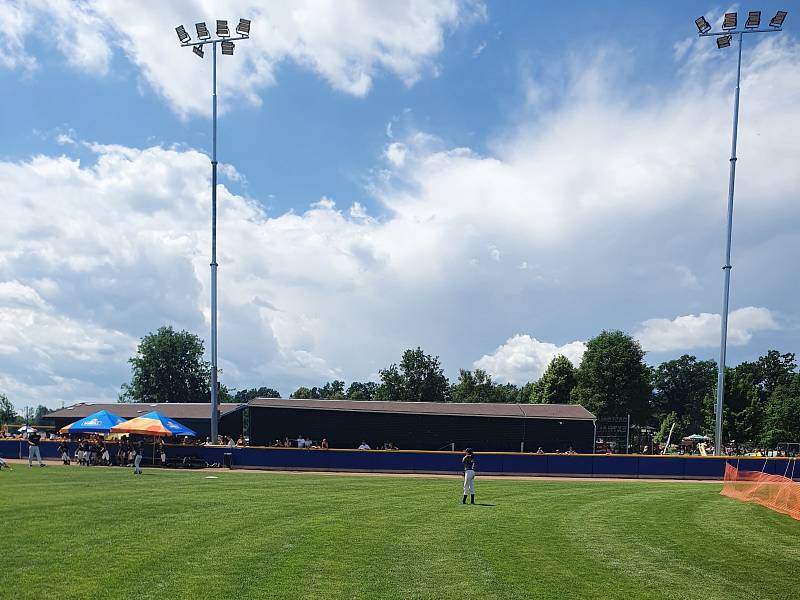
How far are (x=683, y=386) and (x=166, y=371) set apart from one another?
99272 mm

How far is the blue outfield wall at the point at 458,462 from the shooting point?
36625 mm

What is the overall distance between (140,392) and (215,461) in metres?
66.2

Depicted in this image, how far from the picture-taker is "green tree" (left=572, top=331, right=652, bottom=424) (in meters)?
78.7

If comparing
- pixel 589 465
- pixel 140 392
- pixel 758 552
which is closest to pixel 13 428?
pixel 140 392

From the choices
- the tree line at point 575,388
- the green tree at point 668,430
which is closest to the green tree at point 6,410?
the tree line at point 575,388

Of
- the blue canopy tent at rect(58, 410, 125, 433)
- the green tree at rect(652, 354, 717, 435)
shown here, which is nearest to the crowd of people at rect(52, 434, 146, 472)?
the blue canopy tent at rect(58, 410, 125, 433)

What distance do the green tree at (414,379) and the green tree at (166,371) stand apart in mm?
30005

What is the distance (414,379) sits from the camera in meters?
87.9

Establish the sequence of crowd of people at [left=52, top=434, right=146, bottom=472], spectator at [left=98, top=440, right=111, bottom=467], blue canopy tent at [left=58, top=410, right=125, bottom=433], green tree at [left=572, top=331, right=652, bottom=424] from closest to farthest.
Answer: blue canopy tent at [left=58, top=410, right=125, bottom=433], crowd of people at [left=52, top=434, right=146, bottom=472], spectator at [left=98, top=440, right=111, bottom=467], green tree at [left=572, top=331, right=652, bottom=424]

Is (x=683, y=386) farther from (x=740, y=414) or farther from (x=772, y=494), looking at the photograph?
(x=772, y=494)

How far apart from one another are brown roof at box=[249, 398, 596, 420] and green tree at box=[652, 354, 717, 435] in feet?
305

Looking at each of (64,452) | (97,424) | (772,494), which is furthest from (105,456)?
(772,494)

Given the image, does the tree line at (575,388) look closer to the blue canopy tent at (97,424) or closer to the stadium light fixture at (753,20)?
the stadium light fixture at (753,20)

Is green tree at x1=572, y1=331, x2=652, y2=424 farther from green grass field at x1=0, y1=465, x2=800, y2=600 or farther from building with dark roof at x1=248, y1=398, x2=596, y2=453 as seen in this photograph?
green grass field at x1=0, y1=465, x2=800, y2=600
